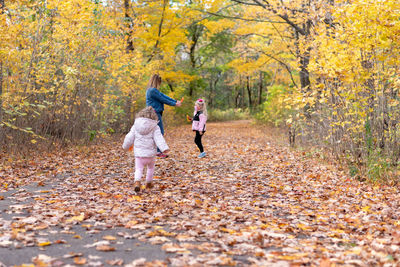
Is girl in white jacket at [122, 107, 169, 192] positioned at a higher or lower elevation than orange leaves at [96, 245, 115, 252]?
higher

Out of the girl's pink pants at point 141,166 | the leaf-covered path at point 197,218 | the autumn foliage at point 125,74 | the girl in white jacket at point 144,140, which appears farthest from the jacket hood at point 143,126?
the autumn foliage at point 125,74

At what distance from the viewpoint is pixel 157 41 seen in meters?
20.7

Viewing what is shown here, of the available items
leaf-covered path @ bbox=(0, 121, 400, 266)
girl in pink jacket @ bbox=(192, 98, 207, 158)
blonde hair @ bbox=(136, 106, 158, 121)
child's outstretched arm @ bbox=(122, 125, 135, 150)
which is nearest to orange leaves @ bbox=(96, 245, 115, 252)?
leaf-covered path @ bbox=(0, 121, 400, 266)

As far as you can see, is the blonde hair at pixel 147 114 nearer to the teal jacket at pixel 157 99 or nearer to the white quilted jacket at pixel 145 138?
the white quilted jacket at pixel 145 138

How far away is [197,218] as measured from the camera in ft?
16.7

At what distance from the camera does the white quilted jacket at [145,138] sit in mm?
6516

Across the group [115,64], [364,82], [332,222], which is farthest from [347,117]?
[115,64]

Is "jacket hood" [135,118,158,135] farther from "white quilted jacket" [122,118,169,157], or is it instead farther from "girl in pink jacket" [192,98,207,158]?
"girl in pink jacket" [192,98,207,158]

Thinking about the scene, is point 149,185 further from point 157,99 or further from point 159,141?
point 157,99

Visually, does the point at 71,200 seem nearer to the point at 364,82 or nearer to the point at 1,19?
the point at 1,19

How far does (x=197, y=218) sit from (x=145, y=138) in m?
2.03

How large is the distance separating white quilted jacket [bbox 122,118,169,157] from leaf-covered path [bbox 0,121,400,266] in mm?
711

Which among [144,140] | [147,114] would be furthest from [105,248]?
[147,114]

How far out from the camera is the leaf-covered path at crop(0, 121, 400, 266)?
3674 mm
